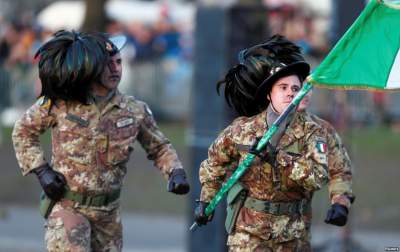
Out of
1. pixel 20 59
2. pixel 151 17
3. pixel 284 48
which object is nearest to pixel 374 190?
pixel 284 48

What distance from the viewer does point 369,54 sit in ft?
23.8

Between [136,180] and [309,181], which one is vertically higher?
[309,181]

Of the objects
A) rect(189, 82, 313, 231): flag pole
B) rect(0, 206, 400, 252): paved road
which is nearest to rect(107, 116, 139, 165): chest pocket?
rect(189, 82, 313, 231): flag pole

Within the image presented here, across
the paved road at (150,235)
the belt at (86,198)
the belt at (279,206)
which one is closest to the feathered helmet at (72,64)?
the belt at (86,198)

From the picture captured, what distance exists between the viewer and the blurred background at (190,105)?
10617mm

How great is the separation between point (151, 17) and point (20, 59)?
162 inches

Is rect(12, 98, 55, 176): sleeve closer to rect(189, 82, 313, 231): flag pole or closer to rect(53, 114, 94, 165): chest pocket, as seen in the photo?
rect(53, 114, 94, 165): chest pocket

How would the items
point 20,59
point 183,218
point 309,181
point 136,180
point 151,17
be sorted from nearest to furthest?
point 309,181
point 183,218
point 136,180
point 20,59
point 151,17

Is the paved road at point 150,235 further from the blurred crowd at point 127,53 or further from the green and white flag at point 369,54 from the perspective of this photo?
the blurred crowd at point 127,53

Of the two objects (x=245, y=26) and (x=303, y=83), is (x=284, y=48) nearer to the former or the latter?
(x=303, y=83)

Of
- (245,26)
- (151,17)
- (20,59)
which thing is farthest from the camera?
(151,17)

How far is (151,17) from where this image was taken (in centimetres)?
2683

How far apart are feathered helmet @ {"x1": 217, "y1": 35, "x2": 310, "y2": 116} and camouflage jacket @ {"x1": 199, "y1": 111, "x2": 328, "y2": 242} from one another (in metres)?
0.09

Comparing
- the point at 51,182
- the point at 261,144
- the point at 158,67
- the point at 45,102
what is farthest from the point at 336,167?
the point at 158,67
